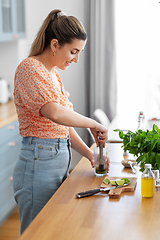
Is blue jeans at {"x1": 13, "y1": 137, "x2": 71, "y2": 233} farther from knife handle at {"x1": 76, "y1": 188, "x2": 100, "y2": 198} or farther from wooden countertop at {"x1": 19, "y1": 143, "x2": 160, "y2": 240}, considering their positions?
knife handle at {"x1": 76, "y1": 188, "x2": 100, "y2": 198}

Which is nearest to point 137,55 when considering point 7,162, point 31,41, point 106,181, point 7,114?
point 31,41

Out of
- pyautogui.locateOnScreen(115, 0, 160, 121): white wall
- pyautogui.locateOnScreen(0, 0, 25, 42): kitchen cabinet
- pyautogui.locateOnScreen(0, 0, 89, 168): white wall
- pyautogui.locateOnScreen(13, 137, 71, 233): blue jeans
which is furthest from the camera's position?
pyautogui.locateOnScreen(115, 0, 160, 121): white wall

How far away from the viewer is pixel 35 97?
1.43m

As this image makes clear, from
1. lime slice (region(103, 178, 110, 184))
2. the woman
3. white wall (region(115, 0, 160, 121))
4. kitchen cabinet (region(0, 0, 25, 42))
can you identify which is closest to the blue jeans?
the woman

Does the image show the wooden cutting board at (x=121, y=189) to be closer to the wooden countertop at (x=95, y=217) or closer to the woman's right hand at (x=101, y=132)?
the wooden countertop at (x=95, y=217)

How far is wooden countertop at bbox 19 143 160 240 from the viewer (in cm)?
103

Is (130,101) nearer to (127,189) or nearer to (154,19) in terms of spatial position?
(154,19)

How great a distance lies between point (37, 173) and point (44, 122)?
0.76 ft

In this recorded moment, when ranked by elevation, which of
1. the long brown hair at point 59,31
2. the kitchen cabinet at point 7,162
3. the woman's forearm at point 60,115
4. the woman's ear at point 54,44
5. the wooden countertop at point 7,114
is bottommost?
the kitchen cabinet at point 7,162

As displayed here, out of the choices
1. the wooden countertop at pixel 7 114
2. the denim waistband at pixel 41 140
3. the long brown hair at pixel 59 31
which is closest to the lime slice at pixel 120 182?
the denim waistband at pixel 41 140

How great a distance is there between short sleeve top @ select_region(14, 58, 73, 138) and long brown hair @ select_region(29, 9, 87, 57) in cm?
12

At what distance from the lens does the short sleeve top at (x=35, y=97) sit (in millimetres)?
1436

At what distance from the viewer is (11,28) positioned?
325cm

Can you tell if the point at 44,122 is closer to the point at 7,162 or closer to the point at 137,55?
the point at 7,162
